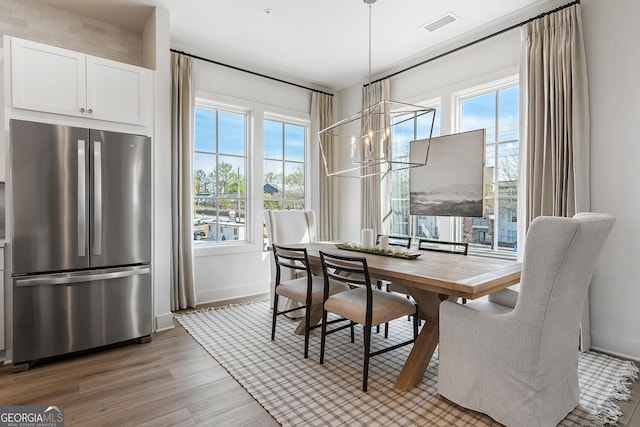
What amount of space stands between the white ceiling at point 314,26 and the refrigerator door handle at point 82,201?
150cm

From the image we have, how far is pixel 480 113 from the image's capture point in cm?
376

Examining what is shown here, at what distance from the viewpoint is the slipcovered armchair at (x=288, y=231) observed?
3.64 metres

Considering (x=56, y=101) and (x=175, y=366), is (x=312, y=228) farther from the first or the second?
(x=56, y=101)

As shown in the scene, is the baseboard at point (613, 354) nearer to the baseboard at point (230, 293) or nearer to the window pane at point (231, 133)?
the baseboard at point (230, 293)

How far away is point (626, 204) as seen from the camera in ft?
8.77

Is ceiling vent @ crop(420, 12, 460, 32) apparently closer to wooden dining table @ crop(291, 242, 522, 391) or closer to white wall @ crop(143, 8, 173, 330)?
wooden dining table @ crop(291, 242, 522, 391)

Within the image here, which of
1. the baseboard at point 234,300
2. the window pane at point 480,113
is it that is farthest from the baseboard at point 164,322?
the window pane at point 480,113

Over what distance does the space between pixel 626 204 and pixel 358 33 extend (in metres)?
2.83

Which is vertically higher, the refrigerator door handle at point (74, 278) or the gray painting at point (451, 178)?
the gray painting at point (451, 178)

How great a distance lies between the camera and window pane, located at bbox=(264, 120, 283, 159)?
474 cm

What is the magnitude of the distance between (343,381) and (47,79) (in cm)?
313

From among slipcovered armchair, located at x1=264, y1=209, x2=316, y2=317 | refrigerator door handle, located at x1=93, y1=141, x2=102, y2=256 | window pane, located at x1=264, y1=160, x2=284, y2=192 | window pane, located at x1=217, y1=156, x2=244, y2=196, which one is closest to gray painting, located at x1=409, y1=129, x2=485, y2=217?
slipcovered armchair, located at x1=264, y1=209, x2=316, y2=317

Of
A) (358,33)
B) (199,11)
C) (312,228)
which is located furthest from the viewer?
(312,228)

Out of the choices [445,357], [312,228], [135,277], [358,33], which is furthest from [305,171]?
[445,357]
